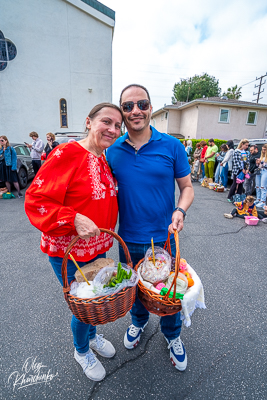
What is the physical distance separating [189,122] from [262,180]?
1659 cm

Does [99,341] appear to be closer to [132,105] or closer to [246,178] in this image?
[132,105]

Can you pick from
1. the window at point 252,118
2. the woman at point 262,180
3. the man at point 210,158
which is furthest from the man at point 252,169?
the window at point 252,118

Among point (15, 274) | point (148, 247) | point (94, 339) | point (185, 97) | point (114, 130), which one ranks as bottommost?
point (15, 274)

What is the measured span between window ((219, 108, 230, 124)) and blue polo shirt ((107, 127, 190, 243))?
2071 cm

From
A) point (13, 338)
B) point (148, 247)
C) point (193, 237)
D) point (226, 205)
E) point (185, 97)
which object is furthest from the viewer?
point (185, 97)

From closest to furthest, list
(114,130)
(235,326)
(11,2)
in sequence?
1. (114,130)
2. (235,326)
3. (11,2)

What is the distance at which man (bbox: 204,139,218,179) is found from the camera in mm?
9117

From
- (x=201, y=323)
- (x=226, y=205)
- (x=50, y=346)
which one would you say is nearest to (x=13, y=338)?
(x=50, y=346)

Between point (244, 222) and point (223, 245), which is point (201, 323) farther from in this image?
point (244, 222)

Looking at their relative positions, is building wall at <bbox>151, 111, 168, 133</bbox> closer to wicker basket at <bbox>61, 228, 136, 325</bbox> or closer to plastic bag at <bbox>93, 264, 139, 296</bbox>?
plastic bag at <bbox>93, 264, 139, 296</bbox>

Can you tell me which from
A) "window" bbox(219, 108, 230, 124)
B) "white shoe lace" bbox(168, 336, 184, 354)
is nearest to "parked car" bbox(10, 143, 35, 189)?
"white shoe lace" bbox(168, 336, 184, 354)

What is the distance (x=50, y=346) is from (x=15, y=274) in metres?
1.42

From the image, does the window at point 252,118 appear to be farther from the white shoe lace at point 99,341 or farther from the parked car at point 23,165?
the white shoe lace at point 99,341

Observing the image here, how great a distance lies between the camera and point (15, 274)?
295 centimetres
